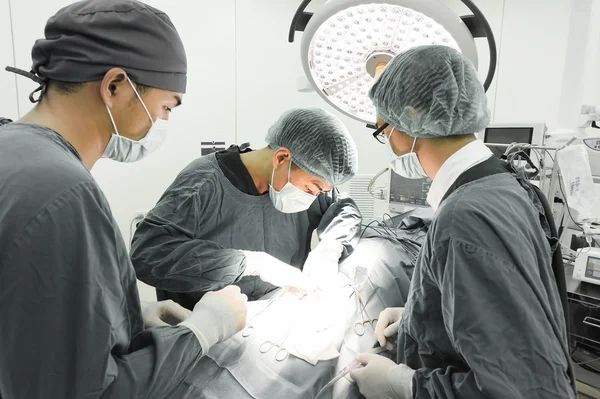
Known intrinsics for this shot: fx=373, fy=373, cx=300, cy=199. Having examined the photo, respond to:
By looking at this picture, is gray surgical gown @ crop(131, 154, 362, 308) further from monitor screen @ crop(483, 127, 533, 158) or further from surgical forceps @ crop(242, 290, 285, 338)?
monitor screen @ crop(483, 127, 533, 158)

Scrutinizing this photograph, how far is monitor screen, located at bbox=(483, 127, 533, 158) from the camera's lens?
2014 mm

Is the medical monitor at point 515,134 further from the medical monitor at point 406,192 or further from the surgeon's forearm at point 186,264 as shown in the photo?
the surgeon's forearm at point 186,264

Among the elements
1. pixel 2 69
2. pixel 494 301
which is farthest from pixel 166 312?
pixel 2 69

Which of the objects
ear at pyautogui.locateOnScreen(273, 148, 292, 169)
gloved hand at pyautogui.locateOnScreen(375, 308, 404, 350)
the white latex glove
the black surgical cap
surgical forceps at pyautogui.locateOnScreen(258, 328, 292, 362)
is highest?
the black surgical cap

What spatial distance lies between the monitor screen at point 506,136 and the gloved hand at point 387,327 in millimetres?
1184

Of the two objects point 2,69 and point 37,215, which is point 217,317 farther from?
point 2,69

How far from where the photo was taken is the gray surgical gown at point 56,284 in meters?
0.59

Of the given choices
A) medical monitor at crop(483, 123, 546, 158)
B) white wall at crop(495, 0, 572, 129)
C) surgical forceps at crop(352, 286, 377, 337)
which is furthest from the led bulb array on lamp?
white wall at crop(495, 0, 572, 129)

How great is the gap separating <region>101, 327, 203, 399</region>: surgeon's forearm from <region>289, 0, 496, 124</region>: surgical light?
76 centimetres

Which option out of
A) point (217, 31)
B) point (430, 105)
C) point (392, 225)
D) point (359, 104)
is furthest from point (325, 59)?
point (217, 31)

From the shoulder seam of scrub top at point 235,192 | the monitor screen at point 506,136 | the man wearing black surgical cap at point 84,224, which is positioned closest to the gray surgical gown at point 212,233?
the shoulder seam of scrub top at point 235,192

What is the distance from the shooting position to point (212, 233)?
1.52 meters

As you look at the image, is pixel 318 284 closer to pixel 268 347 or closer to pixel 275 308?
pixel 275 308

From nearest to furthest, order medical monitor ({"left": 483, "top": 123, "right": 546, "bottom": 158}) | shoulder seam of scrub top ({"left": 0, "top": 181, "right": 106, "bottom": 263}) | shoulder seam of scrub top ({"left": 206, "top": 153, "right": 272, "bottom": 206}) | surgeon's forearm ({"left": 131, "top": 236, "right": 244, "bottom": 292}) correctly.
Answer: shoulder seam of scrub top ({"left": 0, "top": 181, "right": 106, "bottom": 263}) → surgeon's forearm ({"left": 131, "top": 236, "right": 244, "bottom": 292}) → shoulder seam of scrub top ({"left": 206, "top": 153, "right": 272, "bottom": 206}) → medical monitor ({"left": 483, "top": 123, "right": 546, "bottom": 158})
